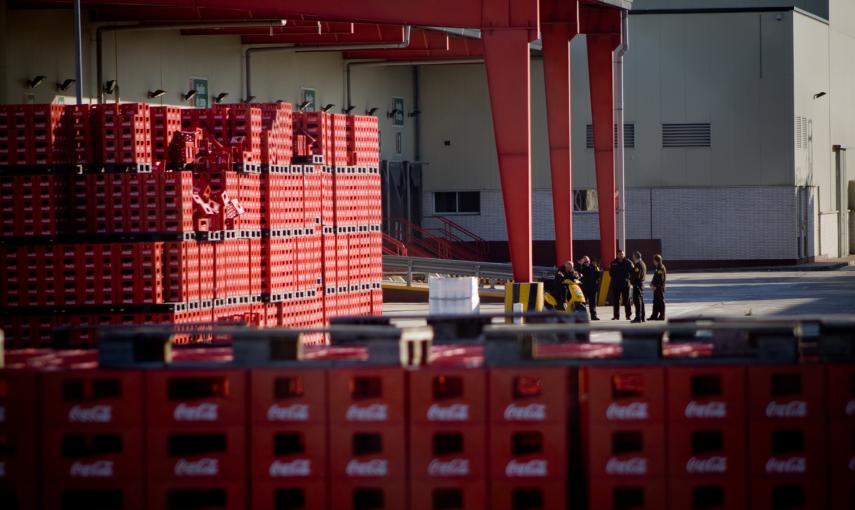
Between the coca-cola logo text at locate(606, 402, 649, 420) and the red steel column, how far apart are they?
62.9ft

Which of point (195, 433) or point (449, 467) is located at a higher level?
point (195, 433)

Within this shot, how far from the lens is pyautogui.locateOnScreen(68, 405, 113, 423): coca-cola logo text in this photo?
10516 mm

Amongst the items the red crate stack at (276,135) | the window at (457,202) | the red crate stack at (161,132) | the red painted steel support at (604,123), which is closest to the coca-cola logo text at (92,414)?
the red crate stack at (161,132)

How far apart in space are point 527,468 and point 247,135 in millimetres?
14691

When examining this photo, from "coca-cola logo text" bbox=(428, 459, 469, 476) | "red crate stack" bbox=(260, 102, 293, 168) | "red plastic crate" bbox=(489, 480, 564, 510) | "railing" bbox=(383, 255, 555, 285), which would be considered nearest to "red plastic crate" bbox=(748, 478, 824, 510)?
"red plastic crate" bbox=(489, 480, 564, 510)

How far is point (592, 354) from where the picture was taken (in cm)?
1109

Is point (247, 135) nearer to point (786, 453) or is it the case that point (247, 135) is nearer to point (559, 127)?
point (559, 127)

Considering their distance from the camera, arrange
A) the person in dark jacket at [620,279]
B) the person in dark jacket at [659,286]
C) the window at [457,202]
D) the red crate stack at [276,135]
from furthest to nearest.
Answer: the window at [457,202]
the person in dark jacket at [620,279]
the person in dark jacket at [659,286]
the red crate stack at [276,135]

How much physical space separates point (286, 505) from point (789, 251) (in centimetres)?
4807

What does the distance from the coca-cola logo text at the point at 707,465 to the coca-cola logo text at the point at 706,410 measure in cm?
30

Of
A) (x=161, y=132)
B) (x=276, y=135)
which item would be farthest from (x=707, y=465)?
(x=276, y=135)

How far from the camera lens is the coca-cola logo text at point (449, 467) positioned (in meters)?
10.3

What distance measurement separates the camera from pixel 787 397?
1031 centimetres

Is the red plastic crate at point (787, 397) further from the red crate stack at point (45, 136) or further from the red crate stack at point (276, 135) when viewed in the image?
the red crate stack at point (276, 135)
